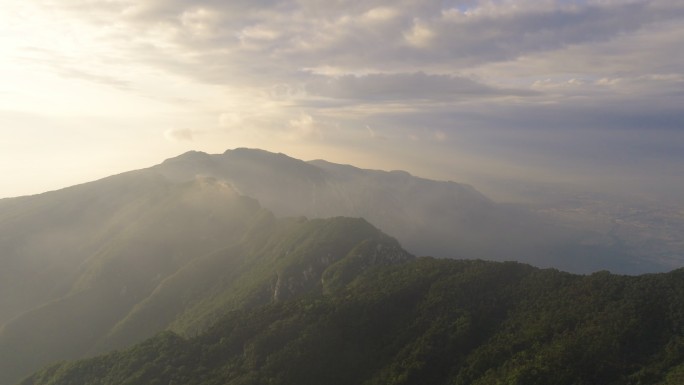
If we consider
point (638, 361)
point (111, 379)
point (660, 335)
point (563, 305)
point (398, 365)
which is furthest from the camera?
point (111, 379)

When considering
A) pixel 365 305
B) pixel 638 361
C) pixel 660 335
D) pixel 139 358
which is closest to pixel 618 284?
pixel 660 335

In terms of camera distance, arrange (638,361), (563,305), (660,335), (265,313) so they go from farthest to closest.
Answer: (265,313), (563,305), (660,335), (638,361)

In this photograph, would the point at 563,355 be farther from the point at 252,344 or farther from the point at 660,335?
the point at 252,344

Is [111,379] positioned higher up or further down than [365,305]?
further down

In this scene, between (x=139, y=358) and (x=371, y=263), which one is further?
(x=371, y=263)

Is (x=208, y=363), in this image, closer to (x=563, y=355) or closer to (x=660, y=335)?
(x=563, y=355)

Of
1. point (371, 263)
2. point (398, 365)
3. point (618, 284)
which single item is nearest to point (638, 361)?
point (618, 284)
